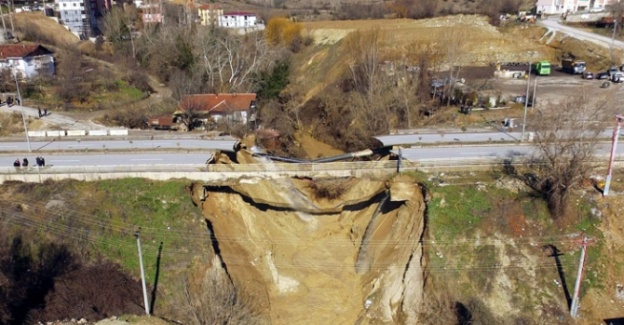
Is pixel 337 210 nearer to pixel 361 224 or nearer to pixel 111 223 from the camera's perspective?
pixel 361 224

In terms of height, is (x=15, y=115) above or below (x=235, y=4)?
below

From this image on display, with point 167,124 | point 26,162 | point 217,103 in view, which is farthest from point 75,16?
point 26,162

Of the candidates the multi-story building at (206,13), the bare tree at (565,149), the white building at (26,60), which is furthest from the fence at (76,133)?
the multi-story building at (206,13)

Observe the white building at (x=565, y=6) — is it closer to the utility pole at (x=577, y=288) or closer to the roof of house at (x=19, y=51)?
the utility pole at (x=577, y=288)

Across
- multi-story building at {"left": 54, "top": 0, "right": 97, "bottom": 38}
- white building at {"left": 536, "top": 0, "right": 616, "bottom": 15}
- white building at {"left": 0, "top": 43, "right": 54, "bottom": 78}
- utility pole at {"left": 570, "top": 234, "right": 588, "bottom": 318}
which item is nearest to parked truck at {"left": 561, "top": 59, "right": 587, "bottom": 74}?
white building at {"left": 536, "top": 0, "right": 616, "bottom": 15}

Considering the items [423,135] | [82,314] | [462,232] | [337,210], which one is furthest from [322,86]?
[82,314]

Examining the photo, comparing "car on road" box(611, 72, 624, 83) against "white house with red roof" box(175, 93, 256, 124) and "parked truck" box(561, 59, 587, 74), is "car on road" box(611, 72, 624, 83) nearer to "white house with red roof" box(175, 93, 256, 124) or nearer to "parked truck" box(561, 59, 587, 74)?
"parked truck" box(561, 59, 587, 74)
